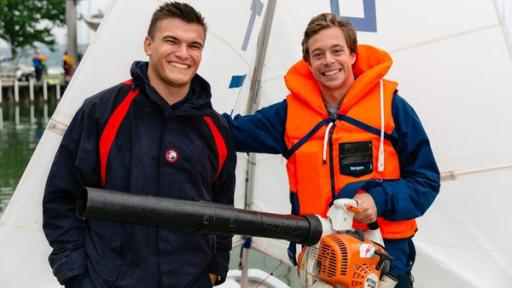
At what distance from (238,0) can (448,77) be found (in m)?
1.10

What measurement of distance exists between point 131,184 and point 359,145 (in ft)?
2.74

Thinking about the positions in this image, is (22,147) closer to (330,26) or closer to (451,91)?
(451,91)

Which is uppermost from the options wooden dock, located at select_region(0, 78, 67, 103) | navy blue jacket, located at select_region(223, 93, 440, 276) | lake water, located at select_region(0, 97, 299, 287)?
navy blue jacket, located at select_region(223, 93, 440, 276)

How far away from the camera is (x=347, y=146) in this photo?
2.34 m

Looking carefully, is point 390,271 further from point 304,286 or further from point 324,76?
point 324,76

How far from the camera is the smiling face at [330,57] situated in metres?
2.32

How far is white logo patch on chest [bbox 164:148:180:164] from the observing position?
2090 millimetres

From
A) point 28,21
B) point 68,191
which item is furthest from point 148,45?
point 28,21

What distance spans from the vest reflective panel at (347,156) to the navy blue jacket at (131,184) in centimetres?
44

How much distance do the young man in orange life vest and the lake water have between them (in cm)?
150

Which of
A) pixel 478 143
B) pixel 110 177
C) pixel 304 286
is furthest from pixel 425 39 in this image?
pixel 110 177

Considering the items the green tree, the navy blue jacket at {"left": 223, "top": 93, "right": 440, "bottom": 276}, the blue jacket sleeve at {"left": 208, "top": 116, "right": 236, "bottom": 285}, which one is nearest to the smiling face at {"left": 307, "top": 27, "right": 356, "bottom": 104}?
the navy blue jacket at {"left": 223, "top": 93, "right": 440, "bottom": 276}

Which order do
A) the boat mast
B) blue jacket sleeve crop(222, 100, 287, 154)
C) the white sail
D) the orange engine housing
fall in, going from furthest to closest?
the boat mast < the white sail < blue jacket sleeve crop(222, 100, 287, 154) < the orange engine housing

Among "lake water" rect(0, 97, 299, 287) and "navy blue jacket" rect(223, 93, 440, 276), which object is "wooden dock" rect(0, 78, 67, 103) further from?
"navy blue jacket" rect(223, 93, 440, 276)
